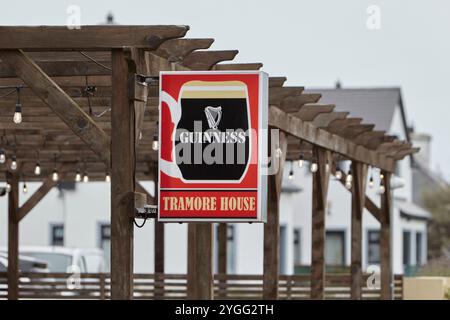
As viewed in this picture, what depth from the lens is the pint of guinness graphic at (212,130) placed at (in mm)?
13586

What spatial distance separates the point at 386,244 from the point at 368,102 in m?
22.9

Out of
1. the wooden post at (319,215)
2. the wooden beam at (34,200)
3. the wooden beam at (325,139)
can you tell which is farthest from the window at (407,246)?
the wooden post at (319,215)

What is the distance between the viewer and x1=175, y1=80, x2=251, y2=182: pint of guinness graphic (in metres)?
13.6

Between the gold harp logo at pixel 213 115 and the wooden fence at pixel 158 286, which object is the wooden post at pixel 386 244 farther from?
the gold harp logo at pixel 213 115

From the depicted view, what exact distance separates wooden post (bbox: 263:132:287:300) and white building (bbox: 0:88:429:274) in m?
16.9

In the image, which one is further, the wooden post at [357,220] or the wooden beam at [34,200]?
the wooden beam at [34,200]

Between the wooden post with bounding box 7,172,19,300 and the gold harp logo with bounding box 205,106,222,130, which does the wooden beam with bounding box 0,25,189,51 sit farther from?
the wooden post with bounding box 7,172,19,300

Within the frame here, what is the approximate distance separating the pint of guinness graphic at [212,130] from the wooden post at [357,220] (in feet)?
37.6

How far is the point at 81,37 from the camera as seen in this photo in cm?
1366

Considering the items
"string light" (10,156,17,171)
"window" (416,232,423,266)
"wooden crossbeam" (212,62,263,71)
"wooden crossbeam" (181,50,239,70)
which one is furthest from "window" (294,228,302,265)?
"wooden crossbeam" (181,50,239,70)

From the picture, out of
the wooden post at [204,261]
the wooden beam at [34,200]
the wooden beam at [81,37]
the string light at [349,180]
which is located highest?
the wooden beam at [81,37]

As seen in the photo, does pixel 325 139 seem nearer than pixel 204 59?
No

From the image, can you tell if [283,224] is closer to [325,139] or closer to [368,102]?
[368,102]

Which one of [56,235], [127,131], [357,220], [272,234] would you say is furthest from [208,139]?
[56,235]
